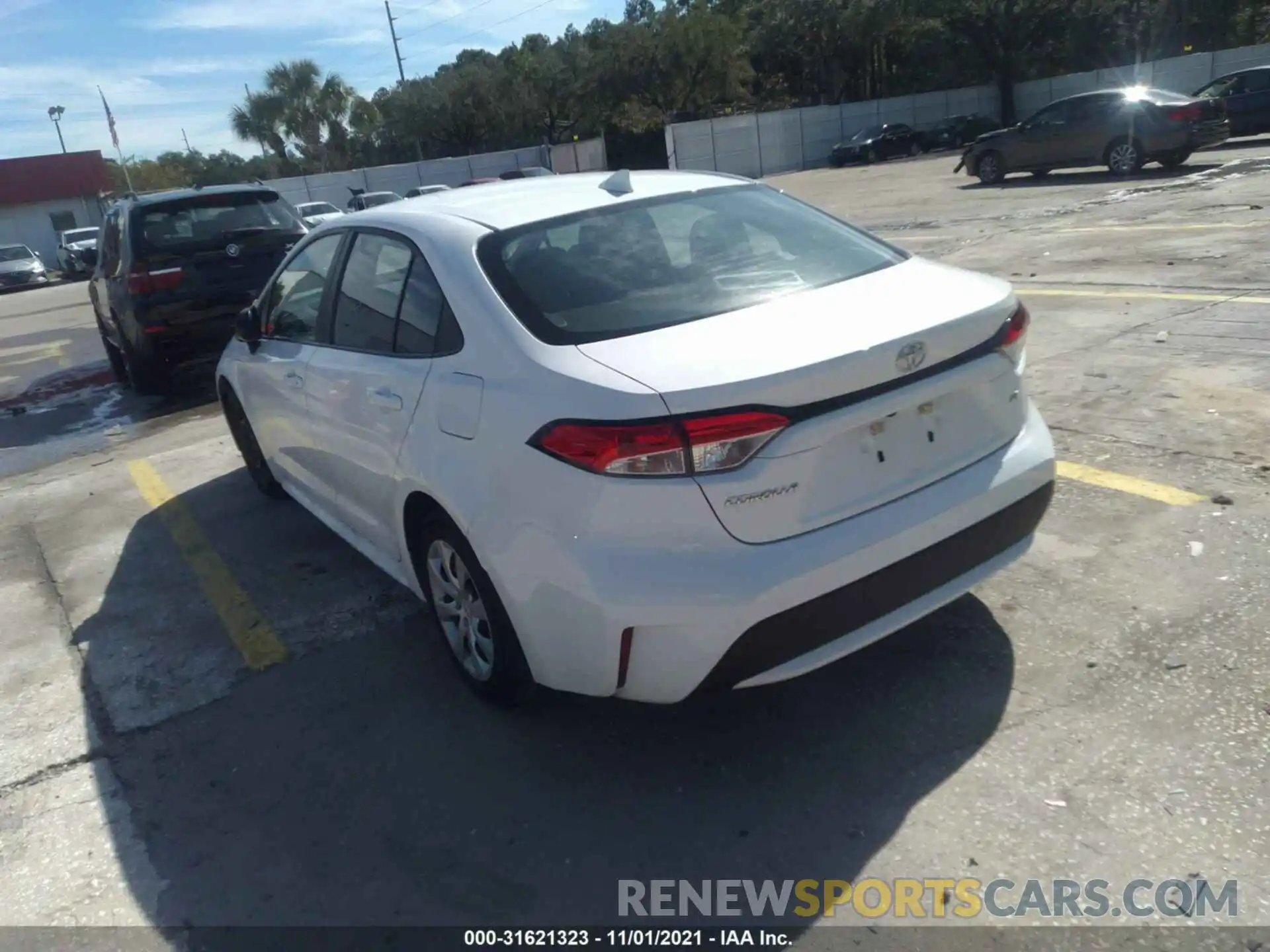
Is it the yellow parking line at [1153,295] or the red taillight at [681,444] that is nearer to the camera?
the red taillight at [681,444]

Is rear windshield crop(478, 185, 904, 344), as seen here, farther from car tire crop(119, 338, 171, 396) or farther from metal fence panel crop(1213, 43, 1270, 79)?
metal fence panel crop(1213, 43, 1270, 79)

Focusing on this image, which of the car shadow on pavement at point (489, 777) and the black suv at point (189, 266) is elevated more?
the black suv at point (189, 266)

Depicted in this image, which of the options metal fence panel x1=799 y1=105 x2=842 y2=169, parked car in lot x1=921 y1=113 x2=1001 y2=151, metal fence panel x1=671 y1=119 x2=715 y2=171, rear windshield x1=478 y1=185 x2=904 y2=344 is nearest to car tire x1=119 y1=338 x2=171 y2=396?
rear windshield x1=478 y1=185 x2=904 y2=344

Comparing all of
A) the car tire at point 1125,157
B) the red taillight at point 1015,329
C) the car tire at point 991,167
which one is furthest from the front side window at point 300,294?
the car tire at point 991,167

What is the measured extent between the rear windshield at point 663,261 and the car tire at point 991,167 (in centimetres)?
1872

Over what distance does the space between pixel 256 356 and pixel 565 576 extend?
309 centimetres

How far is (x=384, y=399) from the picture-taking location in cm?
376

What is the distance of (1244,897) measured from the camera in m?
2.46

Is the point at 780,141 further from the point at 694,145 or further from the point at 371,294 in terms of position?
the point at 371,294

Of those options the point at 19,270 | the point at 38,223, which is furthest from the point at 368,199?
the point at 38,223

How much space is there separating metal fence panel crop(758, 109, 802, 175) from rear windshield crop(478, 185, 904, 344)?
140 feet

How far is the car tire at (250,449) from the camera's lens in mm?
6148

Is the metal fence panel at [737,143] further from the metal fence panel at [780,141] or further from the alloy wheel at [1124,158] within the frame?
the alloy wheel at [1124,158]

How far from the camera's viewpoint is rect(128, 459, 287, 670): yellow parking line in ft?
14.4
